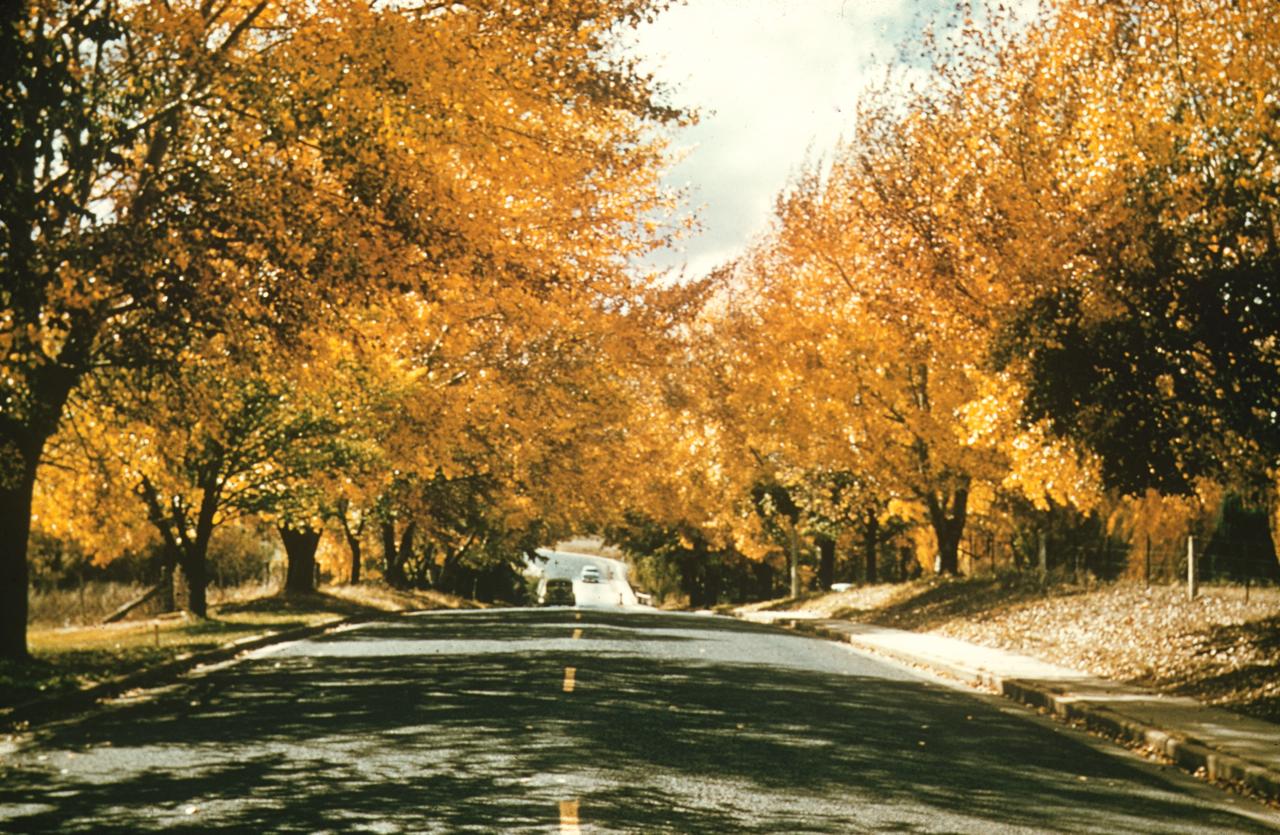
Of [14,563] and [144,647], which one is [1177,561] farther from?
[14,563]

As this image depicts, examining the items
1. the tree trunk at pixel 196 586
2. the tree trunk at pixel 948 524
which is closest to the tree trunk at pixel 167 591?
the tree trunk at pixel 196 586

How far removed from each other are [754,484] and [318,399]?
20660mm

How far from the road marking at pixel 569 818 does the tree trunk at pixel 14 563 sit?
33.7 ft

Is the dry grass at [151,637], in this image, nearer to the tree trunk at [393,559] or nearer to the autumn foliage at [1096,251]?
the tree trunk at [393,559]

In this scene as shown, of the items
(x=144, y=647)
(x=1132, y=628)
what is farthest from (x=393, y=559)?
(x=1132, y=628)

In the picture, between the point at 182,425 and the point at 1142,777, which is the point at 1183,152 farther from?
the point at 182,425

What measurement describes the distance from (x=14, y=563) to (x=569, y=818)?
1116 centimetres

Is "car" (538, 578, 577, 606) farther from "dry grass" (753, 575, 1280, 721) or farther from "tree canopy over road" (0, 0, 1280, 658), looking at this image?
"tree canopy over road" (0, 0, 1280, 658)

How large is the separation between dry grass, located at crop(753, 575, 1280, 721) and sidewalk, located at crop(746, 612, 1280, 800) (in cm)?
48

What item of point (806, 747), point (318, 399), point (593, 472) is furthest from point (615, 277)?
point (806, 747)

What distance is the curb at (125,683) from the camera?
484 inches

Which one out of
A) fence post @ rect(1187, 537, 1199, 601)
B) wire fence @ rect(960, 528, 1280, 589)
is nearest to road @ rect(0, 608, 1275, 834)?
fence post @ rect(1187, 537, 1199, 601)

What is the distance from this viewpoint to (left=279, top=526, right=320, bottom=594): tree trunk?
36.5 meters

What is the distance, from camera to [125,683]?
14758mm
